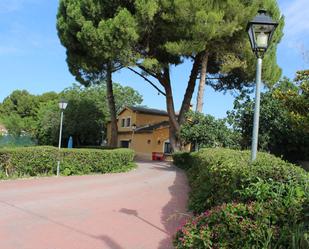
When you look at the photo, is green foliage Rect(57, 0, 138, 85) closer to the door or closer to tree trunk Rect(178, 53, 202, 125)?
tree trunk Rect(178, 53, 202, 125)

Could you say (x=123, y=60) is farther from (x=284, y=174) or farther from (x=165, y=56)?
(x=284, y=174)

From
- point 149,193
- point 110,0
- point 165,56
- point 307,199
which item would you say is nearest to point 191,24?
point 165,56

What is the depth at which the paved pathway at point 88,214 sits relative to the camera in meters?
6.20

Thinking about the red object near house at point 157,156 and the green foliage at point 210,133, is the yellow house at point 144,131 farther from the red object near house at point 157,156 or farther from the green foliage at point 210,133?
the green foliage at point 210,133

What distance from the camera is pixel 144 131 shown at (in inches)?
1506

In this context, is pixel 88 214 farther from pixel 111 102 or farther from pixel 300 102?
pixel 111 102

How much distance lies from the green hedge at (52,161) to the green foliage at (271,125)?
7.69 metres

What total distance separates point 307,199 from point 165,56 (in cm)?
2192

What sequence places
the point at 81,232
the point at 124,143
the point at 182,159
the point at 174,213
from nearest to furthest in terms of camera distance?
1. the point at 81,232
2. the point at 174,213
3. the point at 182,159
4. the point at 124,143

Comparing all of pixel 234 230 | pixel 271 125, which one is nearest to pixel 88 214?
pixel 234 230

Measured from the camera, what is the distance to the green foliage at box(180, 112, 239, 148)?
70.9 feet

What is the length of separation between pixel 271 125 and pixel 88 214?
49.9 feet

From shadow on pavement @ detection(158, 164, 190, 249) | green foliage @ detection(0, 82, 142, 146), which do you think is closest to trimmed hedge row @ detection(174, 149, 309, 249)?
shadow on pavement @ detection(158, 164, 190, 249)

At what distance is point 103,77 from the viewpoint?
2959cm
